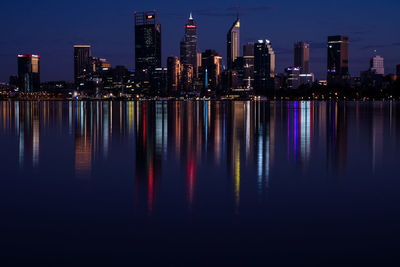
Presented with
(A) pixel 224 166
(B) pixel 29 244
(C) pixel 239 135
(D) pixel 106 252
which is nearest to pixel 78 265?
(D) pixel 106 252

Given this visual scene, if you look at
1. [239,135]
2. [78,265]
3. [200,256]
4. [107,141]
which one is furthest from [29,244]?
[239,135]

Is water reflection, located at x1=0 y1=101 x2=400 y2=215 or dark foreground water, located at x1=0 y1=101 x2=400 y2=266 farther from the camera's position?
water reflection, located at x1=0 y1=101 x2=400 y2=215

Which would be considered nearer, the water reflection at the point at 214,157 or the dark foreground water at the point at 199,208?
the dark foreground water at the point at 199,208

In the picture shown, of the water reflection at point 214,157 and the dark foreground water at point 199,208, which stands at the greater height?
the water reflection at point 214,157

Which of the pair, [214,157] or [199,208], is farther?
[214,157]

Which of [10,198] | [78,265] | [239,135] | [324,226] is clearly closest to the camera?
[78,265]

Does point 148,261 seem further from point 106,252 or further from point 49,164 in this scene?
point 49,164

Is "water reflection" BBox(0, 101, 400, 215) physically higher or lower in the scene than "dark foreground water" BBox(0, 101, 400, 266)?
higher

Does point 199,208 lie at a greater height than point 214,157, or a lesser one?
lesser

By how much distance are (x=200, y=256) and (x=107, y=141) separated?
1909 cm

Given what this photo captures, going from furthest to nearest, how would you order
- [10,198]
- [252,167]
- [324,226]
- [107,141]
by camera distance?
1. [107,141]
2. [252,167]
3. [10,198]
4. [324,226]

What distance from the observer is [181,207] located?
11.0 metres

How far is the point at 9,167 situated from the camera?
1722 centimetres

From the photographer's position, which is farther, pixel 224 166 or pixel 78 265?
pixel 224 166
